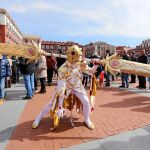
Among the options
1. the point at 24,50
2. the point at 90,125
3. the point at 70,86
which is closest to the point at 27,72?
the point at 24,50

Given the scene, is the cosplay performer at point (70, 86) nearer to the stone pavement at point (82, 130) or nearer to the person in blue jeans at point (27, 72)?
the stone pavement at point (82, 130)

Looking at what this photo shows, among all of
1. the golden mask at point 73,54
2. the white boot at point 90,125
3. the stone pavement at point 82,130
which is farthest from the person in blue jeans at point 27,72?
the white boot at point 90,125

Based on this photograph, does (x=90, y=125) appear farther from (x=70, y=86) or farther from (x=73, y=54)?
(x=73, y=54)

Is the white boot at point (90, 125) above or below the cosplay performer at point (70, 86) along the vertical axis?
below

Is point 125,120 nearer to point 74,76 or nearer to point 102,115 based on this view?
point 102,115

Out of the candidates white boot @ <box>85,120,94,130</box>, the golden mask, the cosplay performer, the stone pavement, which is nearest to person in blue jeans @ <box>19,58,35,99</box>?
the stone pavement

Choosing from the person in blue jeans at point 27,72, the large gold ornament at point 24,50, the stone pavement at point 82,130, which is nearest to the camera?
the stone pavement at point 82,130

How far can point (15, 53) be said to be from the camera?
6984 mm

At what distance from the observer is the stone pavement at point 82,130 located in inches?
201

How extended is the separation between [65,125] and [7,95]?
194 inches

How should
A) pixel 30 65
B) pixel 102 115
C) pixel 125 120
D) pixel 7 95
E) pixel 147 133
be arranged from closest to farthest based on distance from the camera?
pixel 147 133
pixel 125 120
pixel 102 115
pixel 30 65
pixel 7 95

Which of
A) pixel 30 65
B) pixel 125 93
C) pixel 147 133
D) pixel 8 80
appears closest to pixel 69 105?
pixel 147 133

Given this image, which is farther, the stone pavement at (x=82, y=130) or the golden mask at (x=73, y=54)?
the golden mask at (x=73, y=54)

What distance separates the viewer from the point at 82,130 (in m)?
5.84
